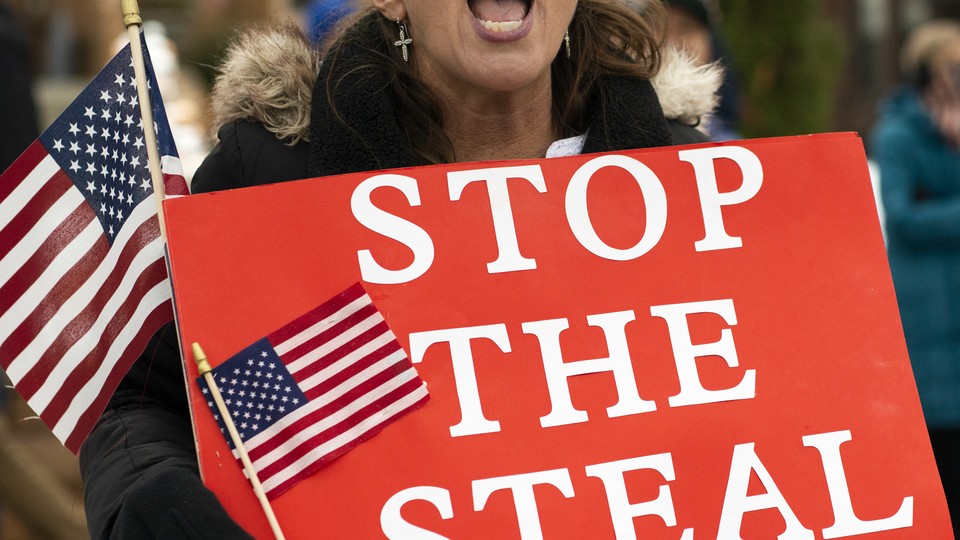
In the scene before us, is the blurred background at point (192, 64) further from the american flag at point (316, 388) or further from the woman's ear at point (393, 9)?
the american flag at point (316, 388)

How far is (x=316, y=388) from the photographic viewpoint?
7.33ft

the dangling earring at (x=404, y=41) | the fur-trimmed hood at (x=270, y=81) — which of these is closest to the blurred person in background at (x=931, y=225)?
the dangling earring at (x=404, y=41)

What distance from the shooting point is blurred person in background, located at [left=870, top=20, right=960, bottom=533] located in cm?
480

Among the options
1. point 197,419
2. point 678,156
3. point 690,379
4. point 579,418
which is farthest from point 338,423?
point 678,156

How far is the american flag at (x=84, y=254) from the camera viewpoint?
2.37m

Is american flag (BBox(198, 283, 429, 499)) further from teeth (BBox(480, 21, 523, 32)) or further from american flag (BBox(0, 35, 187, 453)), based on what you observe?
teeth (BBox(480, 21, 523, 32))

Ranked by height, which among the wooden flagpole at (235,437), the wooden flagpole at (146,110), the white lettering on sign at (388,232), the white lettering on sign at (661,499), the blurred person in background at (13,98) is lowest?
the white lettering on sign at (661,499)

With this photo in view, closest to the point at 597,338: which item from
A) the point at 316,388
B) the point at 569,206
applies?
the point at 569,206

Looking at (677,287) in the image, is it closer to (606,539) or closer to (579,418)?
(579,418)

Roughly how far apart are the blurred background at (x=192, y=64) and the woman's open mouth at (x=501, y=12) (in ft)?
3.10

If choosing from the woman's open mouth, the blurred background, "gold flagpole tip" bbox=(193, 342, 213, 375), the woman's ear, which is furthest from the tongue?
the blurred background

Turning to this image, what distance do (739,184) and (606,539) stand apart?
70cm

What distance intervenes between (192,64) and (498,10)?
15.4ft

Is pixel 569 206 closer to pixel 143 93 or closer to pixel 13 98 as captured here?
pixel 143 93
